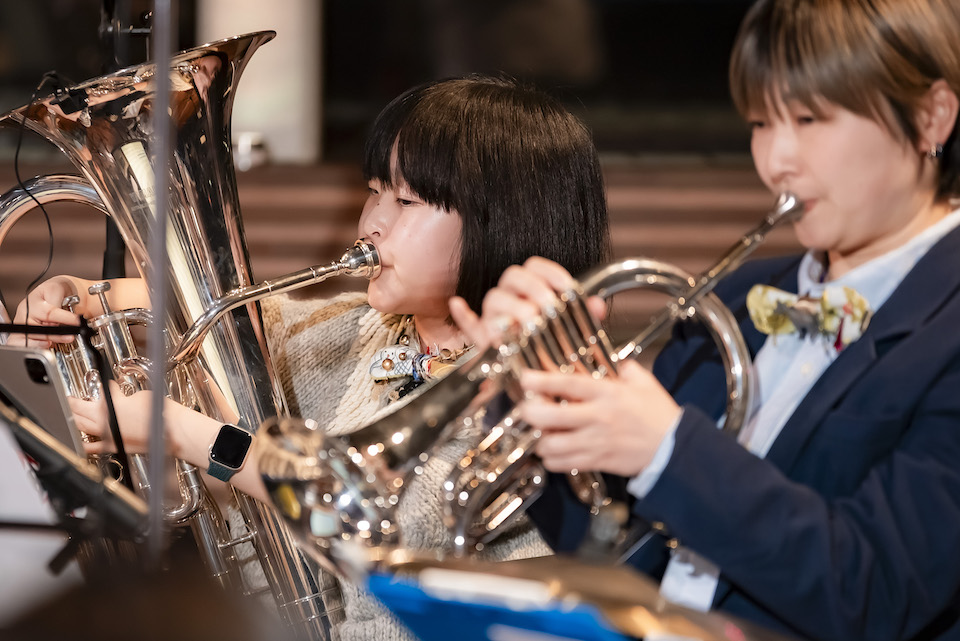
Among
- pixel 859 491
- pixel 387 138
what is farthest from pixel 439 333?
pixel 859 491

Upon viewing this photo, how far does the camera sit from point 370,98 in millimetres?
3377

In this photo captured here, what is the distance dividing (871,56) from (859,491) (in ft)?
0.94

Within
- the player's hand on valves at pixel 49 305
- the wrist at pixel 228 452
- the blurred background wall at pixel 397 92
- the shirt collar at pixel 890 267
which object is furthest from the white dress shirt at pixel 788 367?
the blurred background wall at pixel 397 92

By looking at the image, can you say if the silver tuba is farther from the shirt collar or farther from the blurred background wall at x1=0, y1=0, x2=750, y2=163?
the blurred background wall at x1=0, y1=0, x2=750, y2=163

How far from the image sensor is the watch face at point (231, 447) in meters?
1.00

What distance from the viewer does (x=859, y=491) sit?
2.19 ft

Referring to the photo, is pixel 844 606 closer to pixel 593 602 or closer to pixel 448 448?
pixel 593 602

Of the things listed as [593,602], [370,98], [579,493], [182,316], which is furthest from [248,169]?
[593,602]

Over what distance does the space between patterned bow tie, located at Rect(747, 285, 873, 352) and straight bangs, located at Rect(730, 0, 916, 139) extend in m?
0.12

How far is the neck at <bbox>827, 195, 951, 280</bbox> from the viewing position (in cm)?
72

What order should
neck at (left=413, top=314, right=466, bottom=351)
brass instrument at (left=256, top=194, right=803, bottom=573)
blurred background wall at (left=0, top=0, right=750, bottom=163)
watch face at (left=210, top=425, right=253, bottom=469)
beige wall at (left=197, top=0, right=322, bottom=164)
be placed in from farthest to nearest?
blurred background wall at (left=0, top=0, right=750, bottom=163), beige wall at (left=197, top=0, right=322, bottom=164), neck at (left=413, top=314, right=466, bottom=351), watch face at (left=210, top=425, right=253, bottom=469), brass instrument at (left=256, top=194, right=803, bottom=573)

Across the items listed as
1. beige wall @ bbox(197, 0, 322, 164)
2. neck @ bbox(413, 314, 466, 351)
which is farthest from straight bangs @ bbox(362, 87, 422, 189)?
beige wall @ bbox(197, 0, 322, 164)

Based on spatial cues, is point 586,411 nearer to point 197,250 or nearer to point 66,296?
point 197,250

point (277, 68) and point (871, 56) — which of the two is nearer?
point (871, 56)
